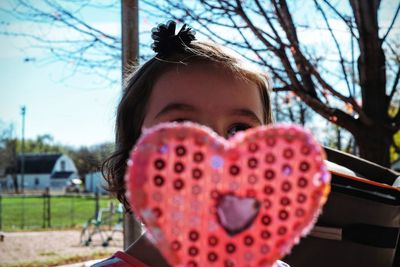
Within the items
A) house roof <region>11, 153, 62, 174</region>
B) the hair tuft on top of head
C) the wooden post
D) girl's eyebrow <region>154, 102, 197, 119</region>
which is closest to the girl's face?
girl's eyebrow <region>154, 102, 197, 119</region>

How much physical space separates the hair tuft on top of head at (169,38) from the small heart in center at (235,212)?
2.29ft

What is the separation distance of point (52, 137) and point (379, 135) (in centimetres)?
6388

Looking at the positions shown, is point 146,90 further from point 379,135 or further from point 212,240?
point 379,135

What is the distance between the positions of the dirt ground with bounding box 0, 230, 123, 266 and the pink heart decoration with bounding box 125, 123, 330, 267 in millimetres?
8768

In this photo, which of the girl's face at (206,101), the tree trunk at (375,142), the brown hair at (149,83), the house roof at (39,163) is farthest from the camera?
the house roof at (39,163)

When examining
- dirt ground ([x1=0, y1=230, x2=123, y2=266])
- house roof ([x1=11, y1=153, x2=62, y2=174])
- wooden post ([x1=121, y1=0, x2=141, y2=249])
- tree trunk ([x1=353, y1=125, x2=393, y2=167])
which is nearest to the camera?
wooden post ([x1=121, y1=0, x2=141, y2=249])

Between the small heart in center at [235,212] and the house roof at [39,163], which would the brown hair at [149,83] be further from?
the house roof at [39,163]

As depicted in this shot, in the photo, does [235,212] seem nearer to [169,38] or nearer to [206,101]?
[206,101]

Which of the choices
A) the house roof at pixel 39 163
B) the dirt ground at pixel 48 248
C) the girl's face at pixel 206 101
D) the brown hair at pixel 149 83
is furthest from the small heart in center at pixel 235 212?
the house roof at pixel 39 163

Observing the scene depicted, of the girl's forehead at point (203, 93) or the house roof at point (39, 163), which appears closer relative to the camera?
the girl's forehead at point (203, 93)

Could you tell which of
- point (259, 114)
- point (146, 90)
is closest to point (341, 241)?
point (259, 114)

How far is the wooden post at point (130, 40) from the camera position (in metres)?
2.43

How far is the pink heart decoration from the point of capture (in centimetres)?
52

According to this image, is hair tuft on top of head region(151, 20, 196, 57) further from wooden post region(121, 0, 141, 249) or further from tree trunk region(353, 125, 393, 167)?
tree trunk region(353, 125, 393, 167)
